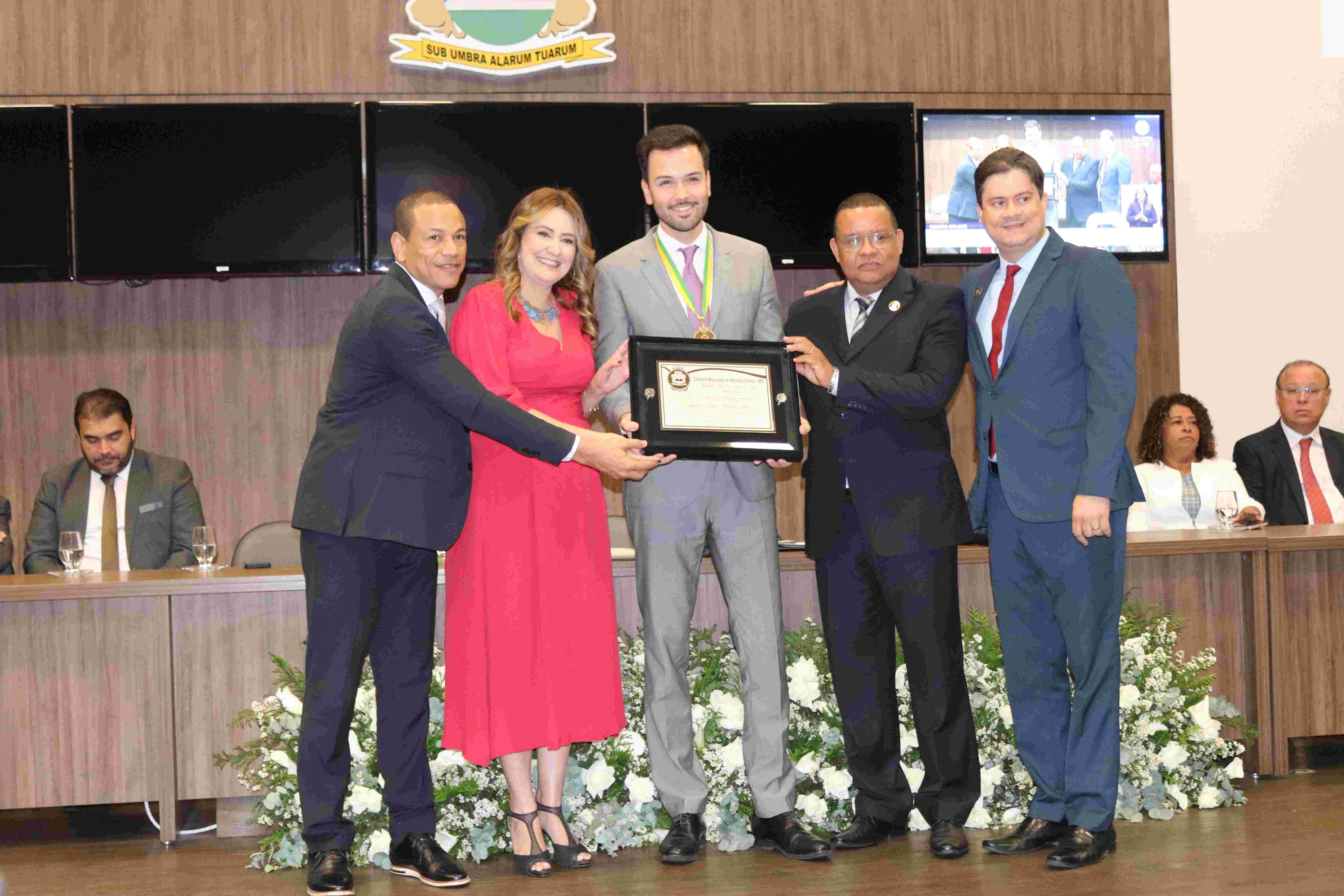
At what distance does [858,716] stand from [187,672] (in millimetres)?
2092

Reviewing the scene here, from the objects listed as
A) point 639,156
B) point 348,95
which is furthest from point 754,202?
point 639,156

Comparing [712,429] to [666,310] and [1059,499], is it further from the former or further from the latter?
[1059,499]

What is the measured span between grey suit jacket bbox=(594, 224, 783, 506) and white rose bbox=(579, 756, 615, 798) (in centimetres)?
79

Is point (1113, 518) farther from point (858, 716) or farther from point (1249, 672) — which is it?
point (1249, 672)

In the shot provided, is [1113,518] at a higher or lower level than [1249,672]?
higher

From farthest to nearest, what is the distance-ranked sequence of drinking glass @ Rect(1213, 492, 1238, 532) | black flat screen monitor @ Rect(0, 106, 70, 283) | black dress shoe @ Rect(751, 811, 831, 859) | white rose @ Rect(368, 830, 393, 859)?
black flat screen monitor @ Rect(0, 106, 70, 283) → drinking glass @ Rect(1213, 492, 1238, 532) → white rose @ Rect(368, 830, 393, 859) → black dress shoe @ Rect(751, 811, 831, 859)

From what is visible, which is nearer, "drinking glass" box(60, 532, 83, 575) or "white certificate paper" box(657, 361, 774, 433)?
"white certificate paper" box(657, 361, 774, 433)

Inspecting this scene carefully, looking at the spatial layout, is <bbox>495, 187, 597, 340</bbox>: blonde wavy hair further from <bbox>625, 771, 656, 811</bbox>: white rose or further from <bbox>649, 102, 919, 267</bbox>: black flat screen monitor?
<bbox>649, 102, 919, 267</bbox>: black flat screen monitor

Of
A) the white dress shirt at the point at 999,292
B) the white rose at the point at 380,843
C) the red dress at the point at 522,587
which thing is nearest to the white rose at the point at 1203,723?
the white dress shirt at the point at 999,292

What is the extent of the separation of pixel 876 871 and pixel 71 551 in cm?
271

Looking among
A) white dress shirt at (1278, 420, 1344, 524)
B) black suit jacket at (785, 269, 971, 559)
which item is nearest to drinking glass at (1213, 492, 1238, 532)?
white dress shirt at (1278, 420, 1344, 524)

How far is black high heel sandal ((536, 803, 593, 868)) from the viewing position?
3.35 meters

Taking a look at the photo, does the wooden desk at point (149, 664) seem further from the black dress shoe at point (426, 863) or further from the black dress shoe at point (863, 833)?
the black dress shoe at point (426, 863)

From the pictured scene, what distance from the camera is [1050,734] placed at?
132 inches
